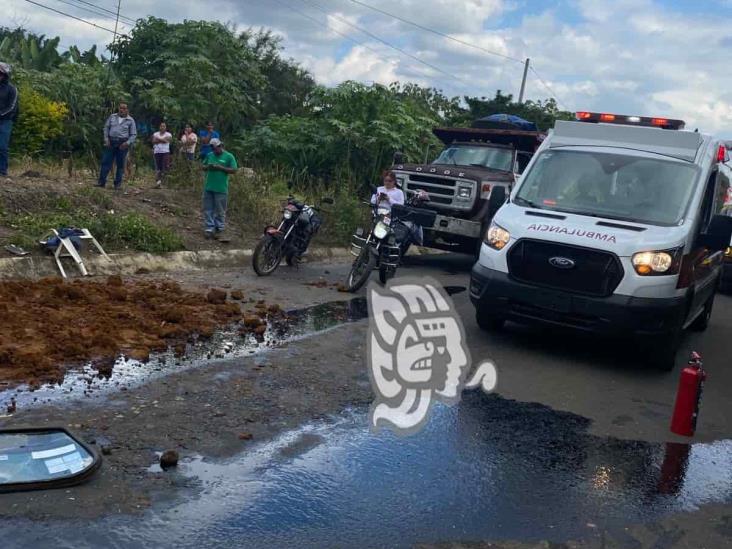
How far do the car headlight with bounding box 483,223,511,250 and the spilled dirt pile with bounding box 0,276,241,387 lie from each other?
2747 millimetres

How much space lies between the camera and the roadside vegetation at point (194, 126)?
39.2 feet

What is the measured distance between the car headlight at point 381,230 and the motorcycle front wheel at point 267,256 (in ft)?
4.71

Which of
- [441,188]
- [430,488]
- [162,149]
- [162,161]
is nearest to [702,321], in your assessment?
[441,188]

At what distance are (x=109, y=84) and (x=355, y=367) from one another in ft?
54.9

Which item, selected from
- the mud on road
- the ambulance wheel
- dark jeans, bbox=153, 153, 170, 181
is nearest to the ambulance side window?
the ambulance wheel

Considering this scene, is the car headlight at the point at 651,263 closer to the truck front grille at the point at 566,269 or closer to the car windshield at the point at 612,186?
the truck front grille at the point at 566,269

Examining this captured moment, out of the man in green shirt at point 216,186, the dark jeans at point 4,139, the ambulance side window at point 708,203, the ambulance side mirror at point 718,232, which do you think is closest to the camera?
the ambulance side mirror at point 718,232

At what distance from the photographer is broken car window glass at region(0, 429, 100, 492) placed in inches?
159

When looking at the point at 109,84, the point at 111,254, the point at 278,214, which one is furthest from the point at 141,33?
the point at 111,254

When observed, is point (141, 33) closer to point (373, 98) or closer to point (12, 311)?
point (373, 98)

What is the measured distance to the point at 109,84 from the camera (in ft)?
69.6

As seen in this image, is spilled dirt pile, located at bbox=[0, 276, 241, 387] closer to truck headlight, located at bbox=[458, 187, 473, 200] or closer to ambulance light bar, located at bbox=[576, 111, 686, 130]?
ambulance light bar, located at bbox=[576, 111, 686, 130]

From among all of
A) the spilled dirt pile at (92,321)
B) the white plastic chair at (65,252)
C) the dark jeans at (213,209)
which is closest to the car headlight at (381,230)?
the spilled dirt pile at (92,321)

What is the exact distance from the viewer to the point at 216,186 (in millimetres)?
12805
